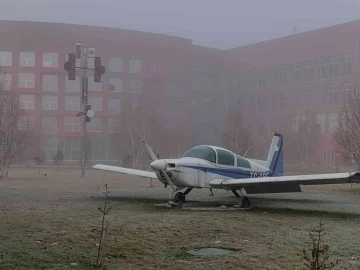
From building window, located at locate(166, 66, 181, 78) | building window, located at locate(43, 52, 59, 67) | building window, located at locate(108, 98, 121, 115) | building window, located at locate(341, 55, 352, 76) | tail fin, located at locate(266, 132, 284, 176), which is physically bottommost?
tail fin, located at locate(266, 132, 284, 176)

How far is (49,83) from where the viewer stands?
59.9 m

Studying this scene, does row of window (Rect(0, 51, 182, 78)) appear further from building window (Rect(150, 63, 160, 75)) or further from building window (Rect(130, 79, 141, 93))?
building window (Rect(130, 79, 141, 93))

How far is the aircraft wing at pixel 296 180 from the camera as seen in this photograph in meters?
10.8

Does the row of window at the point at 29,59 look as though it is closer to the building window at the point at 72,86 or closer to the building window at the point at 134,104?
the building window at the point at 72,86

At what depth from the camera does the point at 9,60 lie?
58812mm

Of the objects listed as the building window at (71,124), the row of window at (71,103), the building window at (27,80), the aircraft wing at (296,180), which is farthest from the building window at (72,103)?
the aircraft wing at (296,180)

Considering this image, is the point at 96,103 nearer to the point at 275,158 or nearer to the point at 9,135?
the point at 9,135

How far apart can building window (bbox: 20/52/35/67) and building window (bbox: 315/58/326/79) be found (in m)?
33.6

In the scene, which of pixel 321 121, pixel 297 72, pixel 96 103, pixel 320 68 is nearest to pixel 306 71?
pixel 297 72

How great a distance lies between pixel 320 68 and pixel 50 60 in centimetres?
3217

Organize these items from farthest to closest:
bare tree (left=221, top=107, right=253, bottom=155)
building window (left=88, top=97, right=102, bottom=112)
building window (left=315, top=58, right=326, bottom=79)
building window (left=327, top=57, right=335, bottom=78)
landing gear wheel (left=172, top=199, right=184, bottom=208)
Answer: building window (left=88, top=97, right=102, bottom=112)
building window (left=315, top=58, right=326, bottom=79)
building window (left=327, top=57, right=335, bottom=78)
bare tree (left=221, top=107, right=253, bottom=155)
landing gear wheel (left=172, top=199, right=184, bottom=208)

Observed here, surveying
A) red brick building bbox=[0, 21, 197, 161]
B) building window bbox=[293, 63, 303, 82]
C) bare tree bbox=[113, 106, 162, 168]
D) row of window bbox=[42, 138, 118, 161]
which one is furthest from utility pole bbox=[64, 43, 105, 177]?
building window bbox=[293, 63, 303, 82]

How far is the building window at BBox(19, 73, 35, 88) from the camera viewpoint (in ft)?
193

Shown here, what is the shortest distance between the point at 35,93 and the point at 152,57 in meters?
15.2
